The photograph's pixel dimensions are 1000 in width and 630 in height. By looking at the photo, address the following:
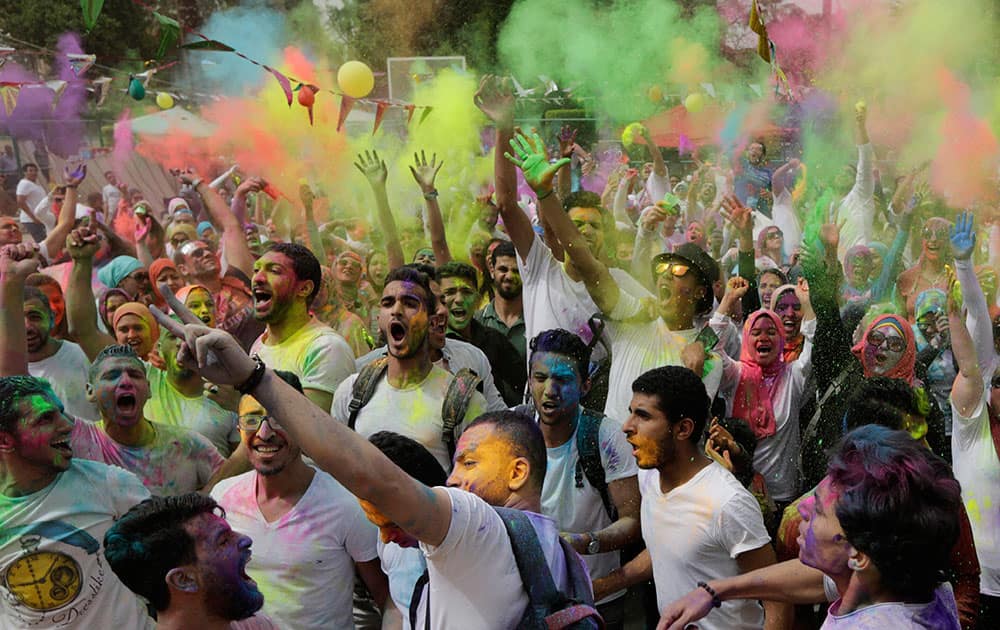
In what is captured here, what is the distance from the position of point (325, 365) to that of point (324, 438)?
220cm

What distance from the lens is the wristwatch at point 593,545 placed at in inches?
129

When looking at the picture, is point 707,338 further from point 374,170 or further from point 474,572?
point 474,572

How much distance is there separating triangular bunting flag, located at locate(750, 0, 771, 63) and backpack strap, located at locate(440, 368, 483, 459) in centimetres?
392

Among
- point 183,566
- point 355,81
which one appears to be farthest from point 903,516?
point 355,81

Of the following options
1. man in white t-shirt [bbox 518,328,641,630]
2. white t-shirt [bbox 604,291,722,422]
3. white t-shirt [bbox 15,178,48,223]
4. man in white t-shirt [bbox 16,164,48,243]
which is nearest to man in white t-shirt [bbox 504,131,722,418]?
white t-shirt [bbox 604,291,722,422]

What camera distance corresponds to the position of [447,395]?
3678mm

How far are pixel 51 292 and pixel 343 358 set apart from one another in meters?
1.64

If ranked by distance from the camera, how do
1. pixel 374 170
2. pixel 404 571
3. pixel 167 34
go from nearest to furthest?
pixel 404 571 < pixel 167 34 < pixel 374 170

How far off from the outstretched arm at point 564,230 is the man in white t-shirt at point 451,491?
1928 millimetres

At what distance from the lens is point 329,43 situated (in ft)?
58.6

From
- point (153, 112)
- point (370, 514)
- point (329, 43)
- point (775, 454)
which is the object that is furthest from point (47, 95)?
point (370, 514)

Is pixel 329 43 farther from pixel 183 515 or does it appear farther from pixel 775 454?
pixel 183 515

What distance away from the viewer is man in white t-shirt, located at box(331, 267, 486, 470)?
11.9 ft

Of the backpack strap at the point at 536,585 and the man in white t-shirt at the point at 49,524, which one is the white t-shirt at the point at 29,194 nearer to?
the man in white t-shirt at the point at 49,524
